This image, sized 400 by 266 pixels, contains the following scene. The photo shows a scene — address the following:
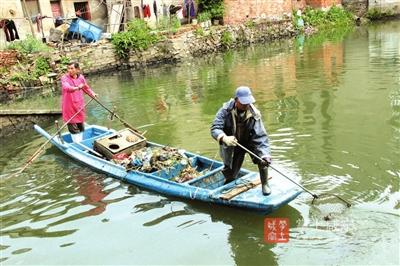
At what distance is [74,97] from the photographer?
9.80 meters

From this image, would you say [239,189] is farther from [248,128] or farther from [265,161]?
[248,128]

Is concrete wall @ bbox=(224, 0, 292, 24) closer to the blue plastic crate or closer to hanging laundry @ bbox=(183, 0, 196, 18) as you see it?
hanging laundry @ bbox=(183, 0, 196, 18)

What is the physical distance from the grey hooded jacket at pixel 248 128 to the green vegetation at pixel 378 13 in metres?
32.5

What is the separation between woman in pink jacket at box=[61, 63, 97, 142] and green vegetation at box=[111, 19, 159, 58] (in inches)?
542

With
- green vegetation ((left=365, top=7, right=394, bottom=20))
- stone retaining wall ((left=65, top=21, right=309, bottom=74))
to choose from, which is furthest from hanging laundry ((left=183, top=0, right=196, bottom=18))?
green vegetation ((left=365, top=7, right=394, bottom=20))

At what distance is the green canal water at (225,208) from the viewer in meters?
6.08

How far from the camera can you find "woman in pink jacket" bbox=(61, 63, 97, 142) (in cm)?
944

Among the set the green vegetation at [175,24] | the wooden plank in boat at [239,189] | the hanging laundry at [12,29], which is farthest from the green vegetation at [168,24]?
the wooden plank in boat at [239,189]

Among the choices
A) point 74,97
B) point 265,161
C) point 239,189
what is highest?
point 74,97

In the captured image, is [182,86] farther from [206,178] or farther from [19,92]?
[206,178]

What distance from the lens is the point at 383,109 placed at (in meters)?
11.5

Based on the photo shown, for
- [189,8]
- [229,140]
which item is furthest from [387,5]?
[229,140]

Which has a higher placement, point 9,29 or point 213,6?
point 9,29

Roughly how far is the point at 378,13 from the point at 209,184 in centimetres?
3246
